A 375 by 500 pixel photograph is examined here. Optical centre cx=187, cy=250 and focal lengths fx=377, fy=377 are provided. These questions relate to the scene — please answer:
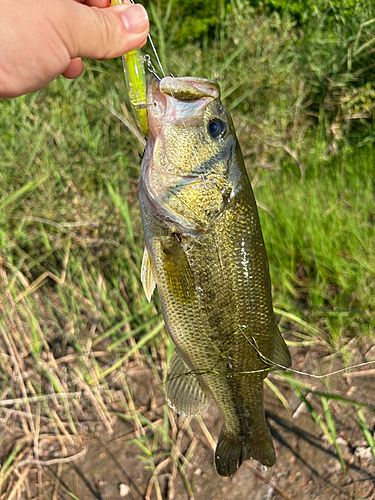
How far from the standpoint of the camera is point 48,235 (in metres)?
2.64

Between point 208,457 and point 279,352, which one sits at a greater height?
point 279,352

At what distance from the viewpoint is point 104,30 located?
1.37 meters

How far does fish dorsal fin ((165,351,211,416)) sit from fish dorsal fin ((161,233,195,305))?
327mm

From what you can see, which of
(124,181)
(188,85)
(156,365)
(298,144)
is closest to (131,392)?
(156,365)

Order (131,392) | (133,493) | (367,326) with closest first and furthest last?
(133,493), (367,326), (131,392)

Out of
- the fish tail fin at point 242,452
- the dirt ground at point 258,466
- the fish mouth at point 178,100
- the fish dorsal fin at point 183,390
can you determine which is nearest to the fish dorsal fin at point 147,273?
the fish dorsal fin at point 183,390

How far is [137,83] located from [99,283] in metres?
1.58

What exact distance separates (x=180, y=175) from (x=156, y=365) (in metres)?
1.69

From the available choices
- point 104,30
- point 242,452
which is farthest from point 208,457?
point 104,30

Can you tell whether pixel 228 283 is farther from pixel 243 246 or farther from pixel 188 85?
pixel 188 85

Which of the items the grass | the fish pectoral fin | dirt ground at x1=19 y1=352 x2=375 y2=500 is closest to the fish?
the fish pectoral fin

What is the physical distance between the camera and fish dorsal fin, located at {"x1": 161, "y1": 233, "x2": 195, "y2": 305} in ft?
4.64

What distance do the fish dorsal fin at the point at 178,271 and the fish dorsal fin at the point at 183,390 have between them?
33 cm

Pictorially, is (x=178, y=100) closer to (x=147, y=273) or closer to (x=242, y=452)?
(x=147, y=273)
